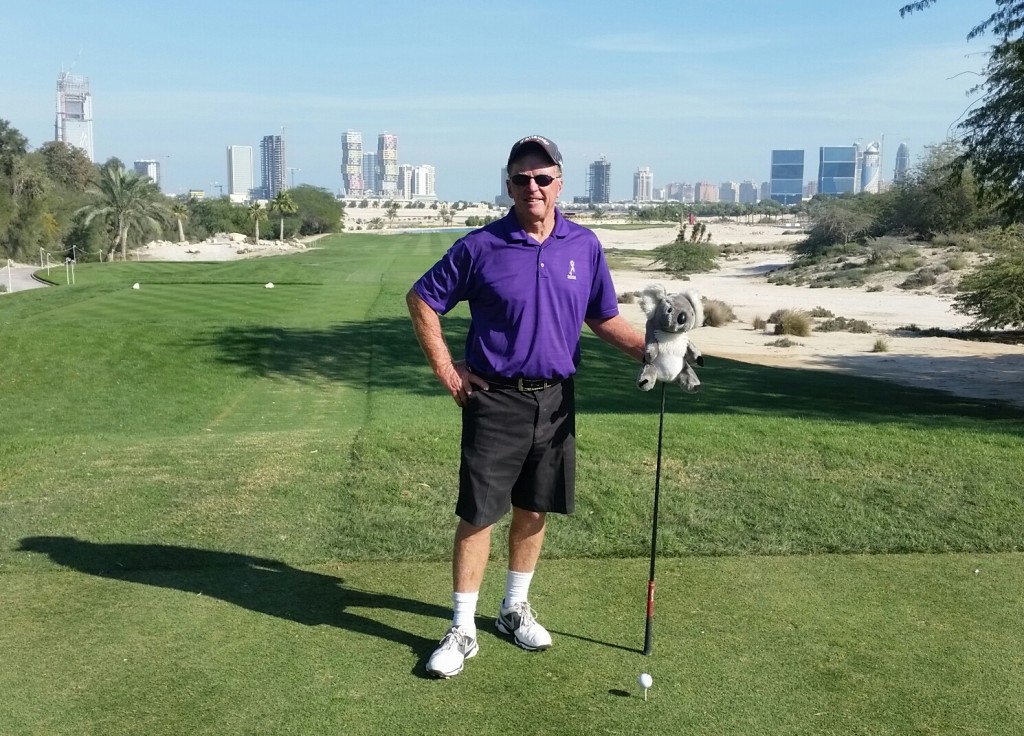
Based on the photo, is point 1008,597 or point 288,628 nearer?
point 288,628

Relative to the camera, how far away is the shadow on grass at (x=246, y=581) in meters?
4.21

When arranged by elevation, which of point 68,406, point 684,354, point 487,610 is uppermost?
point 684,354

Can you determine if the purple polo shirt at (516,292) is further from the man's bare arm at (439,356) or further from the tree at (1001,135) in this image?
the tree at (1001,135)

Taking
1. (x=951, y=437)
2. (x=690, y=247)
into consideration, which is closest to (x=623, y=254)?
(x=690, y=247)

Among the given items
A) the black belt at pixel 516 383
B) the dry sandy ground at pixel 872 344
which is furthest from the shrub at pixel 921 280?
the black belt at pixel 516 383

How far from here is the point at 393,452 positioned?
22.1 ft

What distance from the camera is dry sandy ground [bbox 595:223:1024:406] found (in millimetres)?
21188

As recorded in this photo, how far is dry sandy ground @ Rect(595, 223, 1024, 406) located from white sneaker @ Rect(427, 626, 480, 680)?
445 centimetres

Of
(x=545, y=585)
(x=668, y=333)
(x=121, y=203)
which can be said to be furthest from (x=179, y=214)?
(x=668, y=333)

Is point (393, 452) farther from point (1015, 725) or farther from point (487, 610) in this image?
point (1015, 725)

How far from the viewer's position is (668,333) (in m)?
3.88

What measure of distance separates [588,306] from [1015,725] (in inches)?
86.4

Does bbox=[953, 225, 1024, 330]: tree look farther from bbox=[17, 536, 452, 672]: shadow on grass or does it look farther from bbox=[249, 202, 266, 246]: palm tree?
bbox=[249, 202, 266, 246]: palm tree

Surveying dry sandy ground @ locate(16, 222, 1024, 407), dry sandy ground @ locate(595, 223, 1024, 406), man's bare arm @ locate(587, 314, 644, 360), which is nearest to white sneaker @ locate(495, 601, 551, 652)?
man's bare arm @ locate(587, 314, 644, 360)
